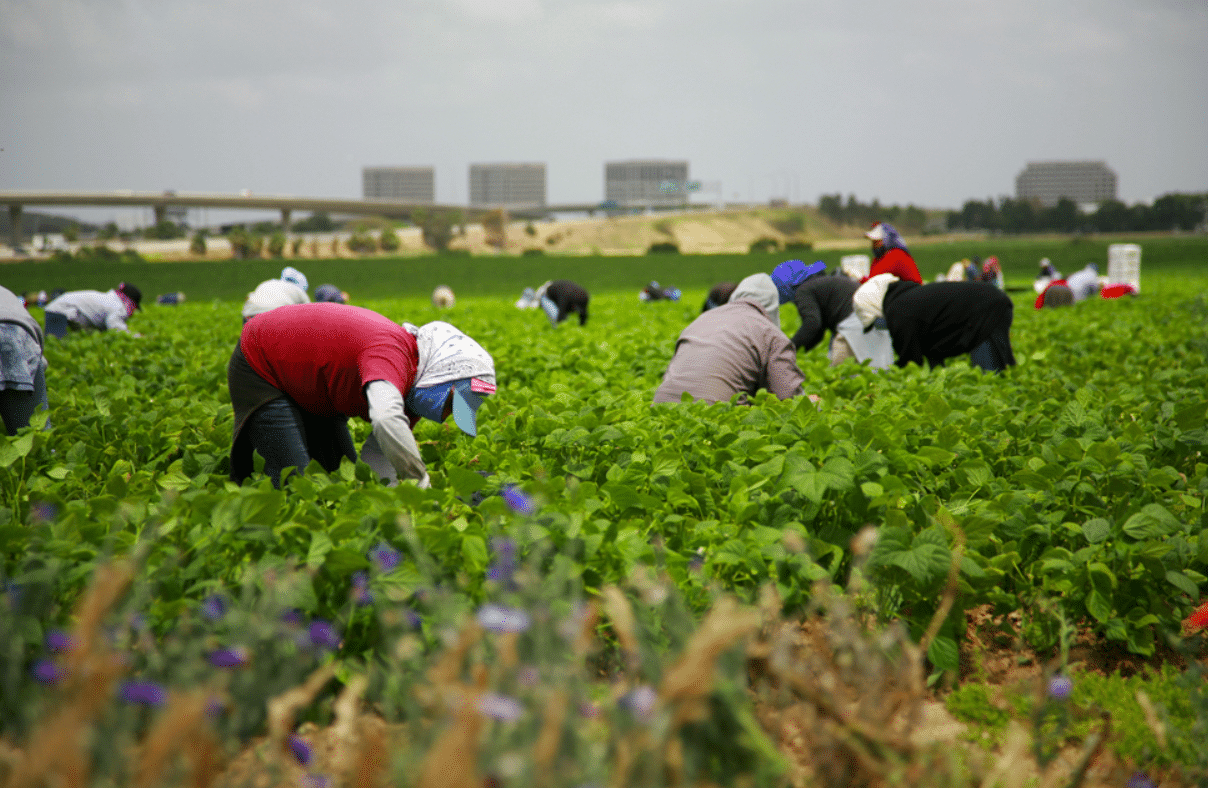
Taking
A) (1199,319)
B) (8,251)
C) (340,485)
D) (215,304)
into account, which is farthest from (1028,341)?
(8,251)

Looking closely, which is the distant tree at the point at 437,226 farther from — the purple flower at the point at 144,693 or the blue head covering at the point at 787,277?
the purple flower at the point at 144,693

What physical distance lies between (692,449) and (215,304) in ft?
54.2

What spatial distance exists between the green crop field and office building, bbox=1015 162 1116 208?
167 metres

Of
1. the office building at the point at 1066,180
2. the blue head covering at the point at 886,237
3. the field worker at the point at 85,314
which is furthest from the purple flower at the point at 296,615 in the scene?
the office building at the point at 1066,180

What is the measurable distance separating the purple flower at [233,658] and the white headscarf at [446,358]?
1672 millimetres

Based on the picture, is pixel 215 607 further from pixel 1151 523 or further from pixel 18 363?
pixel 18 363

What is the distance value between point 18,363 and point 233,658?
11.6 feet

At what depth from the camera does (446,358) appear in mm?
3076

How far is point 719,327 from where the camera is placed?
15.2 feet

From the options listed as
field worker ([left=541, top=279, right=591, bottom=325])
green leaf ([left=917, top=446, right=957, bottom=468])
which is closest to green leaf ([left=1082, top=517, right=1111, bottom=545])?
green leaf ([left=917, top=446, right=957, bottom=468])

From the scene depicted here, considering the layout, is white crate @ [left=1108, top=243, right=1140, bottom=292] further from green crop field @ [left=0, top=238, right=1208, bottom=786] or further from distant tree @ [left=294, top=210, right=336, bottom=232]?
distant tree @ [left=294, top=210, right=336, bottom=232]

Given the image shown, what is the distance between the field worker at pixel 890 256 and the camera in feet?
23.1

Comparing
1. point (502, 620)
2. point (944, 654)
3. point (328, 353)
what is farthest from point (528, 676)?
point (328, 353)

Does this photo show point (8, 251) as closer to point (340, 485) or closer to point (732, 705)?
point (340, 485)
